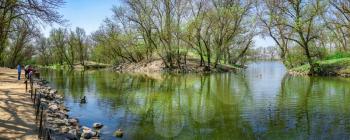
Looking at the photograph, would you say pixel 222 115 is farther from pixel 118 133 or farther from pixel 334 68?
pixel 334 68

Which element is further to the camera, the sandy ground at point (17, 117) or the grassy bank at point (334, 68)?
the grassy bank at point (334, 68)

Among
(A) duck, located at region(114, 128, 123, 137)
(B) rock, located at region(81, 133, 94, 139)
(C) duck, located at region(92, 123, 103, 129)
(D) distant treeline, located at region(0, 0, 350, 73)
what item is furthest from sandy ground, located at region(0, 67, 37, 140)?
(D) distant treeline, located at region(0, 0, 350, 73)

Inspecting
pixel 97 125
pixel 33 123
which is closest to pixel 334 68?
pixel 97 125

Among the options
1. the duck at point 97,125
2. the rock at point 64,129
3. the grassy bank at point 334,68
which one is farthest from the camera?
the grassy bank at point 334,68

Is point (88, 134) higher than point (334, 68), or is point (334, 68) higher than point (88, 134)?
point (334, 68)

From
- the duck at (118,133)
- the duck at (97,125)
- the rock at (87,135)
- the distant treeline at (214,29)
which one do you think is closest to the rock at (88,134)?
the rock at (87,135)

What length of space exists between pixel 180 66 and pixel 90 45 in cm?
6114

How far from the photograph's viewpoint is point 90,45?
124m

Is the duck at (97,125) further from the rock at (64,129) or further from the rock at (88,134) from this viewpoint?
the rock at (88,134)

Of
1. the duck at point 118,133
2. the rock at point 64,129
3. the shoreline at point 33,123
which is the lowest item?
the duck at point 118,133

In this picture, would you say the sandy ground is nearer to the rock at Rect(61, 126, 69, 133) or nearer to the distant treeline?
the rock at Rect(61, 126, 69, 133)

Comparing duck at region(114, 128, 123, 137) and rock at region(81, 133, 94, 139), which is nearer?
rock at region(81, 133, 94, 139)

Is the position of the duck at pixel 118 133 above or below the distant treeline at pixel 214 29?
below

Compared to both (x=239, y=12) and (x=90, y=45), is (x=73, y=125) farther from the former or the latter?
(x=90, y=45)
